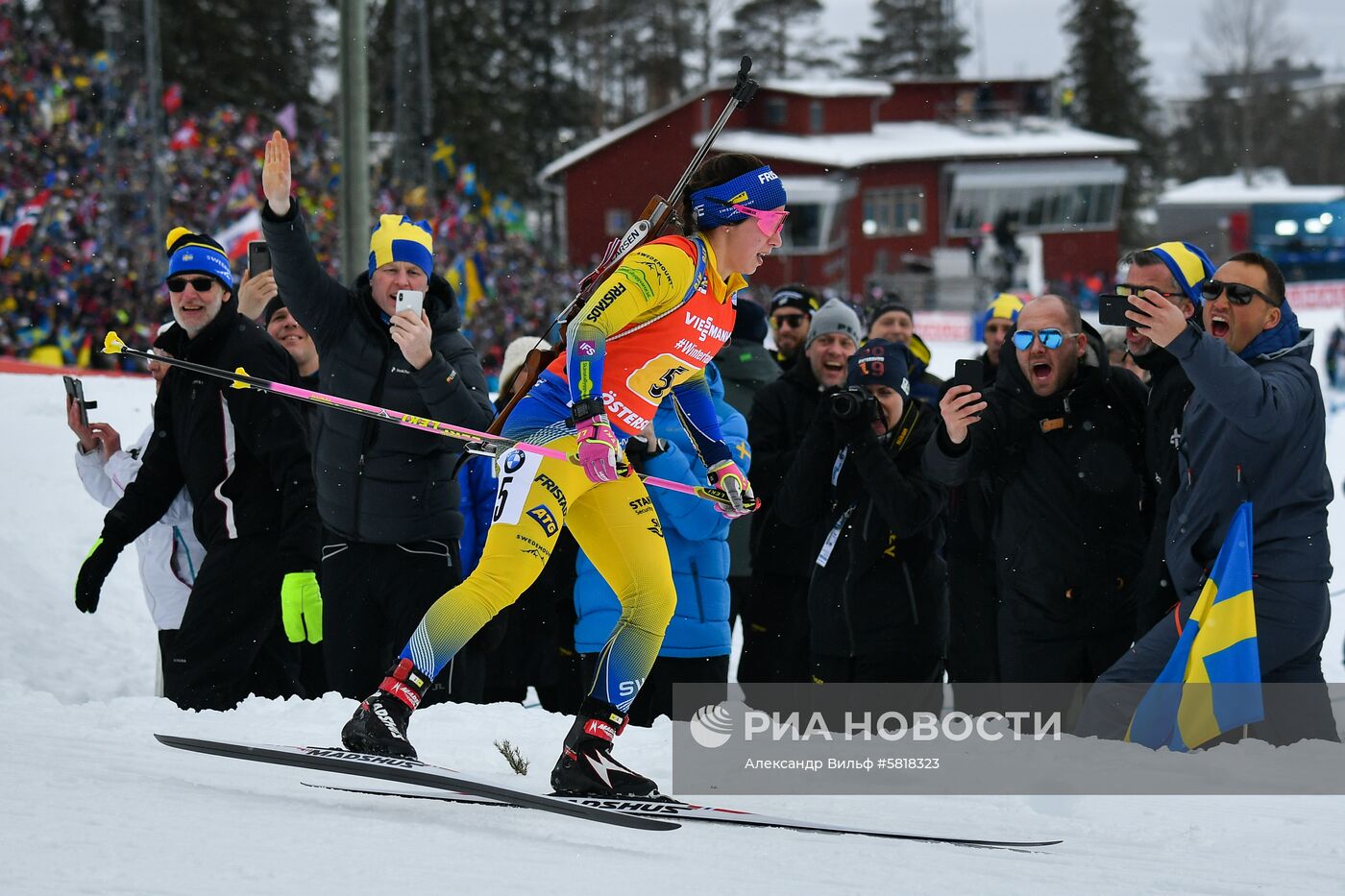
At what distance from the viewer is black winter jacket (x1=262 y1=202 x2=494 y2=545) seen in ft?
16.2

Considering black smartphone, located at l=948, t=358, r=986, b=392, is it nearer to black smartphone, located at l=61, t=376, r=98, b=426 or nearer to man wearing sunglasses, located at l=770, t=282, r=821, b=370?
man wearing sunglasses, located at l=770, t=282, r=821, b=370

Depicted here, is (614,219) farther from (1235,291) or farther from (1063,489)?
(1235,291)

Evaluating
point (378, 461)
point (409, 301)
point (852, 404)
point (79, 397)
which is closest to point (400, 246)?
point (409, 301)

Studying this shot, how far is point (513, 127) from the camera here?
4856 cm

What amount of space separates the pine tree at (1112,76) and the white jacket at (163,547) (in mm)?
57873

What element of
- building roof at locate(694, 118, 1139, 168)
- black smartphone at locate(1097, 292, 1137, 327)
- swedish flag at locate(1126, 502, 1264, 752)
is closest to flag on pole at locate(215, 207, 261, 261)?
black smartphone at locate(1097, 292, 1137, 327)

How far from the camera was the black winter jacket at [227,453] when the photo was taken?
5.32m

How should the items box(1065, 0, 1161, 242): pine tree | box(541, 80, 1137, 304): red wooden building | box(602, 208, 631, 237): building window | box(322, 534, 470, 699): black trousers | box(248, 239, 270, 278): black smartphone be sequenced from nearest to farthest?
box(322, 534, 470, 699): black trousers < box(248, 239, 270, 278): black smartphone < box(541, 80, 1137, 304): red wooden building < box(602, 208, 631, 237): building window < box(1065, 0, 1161, 242): pine tree

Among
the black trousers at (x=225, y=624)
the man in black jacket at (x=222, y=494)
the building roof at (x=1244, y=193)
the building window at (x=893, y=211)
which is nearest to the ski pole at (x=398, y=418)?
the man in black jacket at (x=222, y=494)

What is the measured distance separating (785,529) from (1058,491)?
4.61 ft

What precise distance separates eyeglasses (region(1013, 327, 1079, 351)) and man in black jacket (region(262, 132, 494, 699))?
1970 millimetres

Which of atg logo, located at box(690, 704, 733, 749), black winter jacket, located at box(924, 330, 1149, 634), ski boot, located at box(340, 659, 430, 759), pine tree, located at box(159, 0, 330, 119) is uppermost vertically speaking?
pine tree, located at box(159, 0, 330, 119)

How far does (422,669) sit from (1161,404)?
281 centimetres

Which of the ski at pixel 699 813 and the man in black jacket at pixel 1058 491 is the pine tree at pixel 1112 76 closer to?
the man in black jacket at pixel 1058 491
